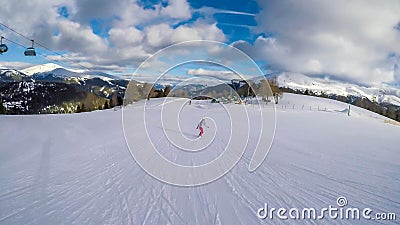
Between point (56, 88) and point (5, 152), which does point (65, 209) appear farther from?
point (56, 88)

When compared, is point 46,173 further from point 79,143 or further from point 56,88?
point 56,88

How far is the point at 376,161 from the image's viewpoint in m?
10.5

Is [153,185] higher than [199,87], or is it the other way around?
[199,87]

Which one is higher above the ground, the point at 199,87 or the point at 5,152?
the point at 199,87

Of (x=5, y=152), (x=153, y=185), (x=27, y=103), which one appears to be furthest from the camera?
(x=27, y=103)

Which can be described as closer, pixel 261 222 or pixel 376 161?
pixel 261 222

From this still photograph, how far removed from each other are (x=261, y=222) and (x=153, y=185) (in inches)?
121

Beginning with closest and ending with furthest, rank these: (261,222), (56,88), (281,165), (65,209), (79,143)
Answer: (261,222) < (65,209) < (281,165) < (79,143) < (56,88)

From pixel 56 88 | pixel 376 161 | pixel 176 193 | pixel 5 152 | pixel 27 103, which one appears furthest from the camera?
pixel 56 88

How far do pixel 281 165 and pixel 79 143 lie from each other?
11000 millimetres

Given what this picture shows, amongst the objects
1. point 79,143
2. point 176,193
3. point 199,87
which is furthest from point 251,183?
point 79,143

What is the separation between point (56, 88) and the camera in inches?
5359

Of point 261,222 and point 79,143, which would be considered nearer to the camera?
point 261,222

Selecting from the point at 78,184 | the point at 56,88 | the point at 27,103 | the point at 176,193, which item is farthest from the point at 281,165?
the point at 56,88
